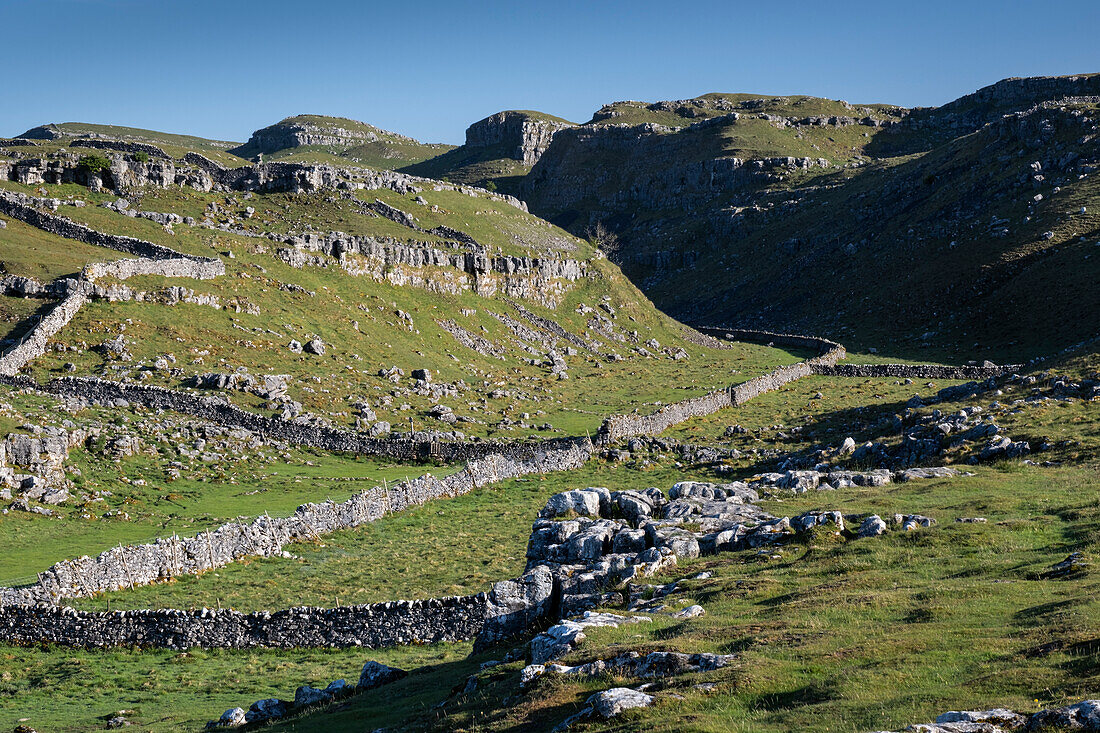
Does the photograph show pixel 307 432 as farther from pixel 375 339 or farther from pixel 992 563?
pixel 992 563

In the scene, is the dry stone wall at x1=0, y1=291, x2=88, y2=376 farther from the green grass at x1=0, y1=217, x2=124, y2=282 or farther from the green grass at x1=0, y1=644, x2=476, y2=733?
the green grass at x1=0, y1=644, x2=476, y2=733

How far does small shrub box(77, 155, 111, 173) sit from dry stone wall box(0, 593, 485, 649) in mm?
65976

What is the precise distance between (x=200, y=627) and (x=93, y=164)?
69.2m

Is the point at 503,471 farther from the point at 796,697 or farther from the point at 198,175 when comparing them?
the point at 198,175

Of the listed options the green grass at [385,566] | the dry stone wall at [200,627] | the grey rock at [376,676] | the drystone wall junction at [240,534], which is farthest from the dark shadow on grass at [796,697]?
the green grass at [385,566]

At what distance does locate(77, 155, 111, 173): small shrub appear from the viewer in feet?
277

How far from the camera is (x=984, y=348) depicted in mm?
95312

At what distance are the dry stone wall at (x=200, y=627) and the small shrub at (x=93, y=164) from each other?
65976 mm

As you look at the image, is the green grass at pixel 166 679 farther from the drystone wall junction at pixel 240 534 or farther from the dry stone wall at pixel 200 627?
the drystone wall junction at pixel 240 534

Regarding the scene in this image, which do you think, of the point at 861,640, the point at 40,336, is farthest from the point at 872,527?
the point at 40,336

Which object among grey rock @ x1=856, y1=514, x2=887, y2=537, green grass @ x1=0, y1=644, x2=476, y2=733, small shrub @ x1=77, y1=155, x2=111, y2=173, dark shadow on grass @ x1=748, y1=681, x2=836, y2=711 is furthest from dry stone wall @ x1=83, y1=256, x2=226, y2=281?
dark shadow on grass @ x1=748, y1=681, x2=836, y2=711

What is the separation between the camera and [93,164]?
8456 cm

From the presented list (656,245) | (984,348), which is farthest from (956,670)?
(656,245)

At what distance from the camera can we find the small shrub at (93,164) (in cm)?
8456
